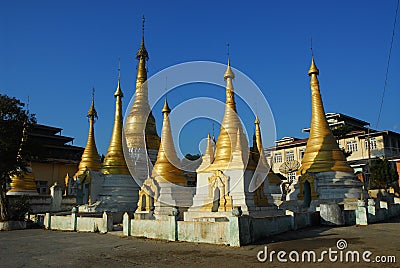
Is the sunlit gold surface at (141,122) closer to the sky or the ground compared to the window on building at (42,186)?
closer to the sky

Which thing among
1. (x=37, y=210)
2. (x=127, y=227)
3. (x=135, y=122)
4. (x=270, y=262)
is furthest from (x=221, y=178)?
(x=37, y=210)

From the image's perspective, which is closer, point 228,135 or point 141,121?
point 228,135

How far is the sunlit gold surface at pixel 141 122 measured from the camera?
3312 cm

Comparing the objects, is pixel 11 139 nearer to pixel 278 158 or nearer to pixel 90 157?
pixel 90 157

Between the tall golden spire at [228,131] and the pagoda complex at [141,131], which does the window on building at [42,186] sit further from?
the tall golden spire at [228,131]

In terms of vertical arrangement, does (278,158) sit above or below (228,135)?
above

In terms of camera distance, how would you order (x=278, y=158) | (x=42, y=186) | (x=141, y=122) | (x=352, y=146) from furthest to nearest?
(x=278, y=158) < (x=352, y=146) < (x=42, y=186) < (x=141, y=122)

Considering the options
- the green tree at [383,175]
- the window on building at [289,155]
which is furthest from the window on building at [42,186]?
the green tree at [383,175]

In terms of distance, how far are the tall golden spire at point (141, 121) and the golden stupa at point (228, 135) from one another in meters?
10.5

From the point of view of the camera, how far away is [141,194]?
25547mm

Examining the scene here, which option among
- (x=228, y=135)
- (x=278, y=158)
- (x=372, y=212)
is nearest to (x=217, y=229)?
(x=228, y=135)

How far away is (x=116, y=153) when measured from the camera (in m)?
32.0

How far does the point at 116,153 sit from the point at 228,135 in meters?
11.9

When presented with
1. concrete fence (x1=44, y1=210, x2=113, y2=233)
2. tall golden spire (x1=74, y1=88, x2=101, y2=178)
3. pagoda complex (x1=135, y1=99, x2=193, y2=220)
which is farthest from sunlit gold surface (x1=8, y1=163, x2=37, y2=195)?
pagoda complex (x1=135, y1=99, x2=193, y2=220)
